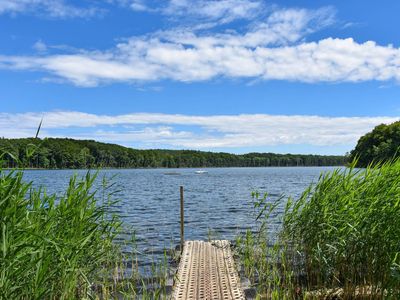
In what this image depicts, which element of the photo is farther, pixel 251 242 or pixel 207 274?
pixel 251 242

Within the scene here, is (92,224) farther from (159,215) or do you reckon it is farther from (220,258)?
(159,215)

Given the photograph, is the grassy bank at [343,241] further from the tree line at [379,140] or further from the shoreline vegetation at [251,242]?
the tree line at [379,140]

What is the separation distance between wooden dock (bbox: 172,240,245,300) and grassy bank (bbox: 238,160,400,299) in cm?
51

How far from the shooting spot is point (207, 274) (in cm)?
848

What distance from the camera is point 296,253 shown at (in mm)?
8531

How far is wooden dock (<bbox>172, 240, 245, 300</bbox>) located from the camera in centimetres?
723

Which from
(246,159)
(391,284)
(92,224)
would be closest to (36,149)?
(92,224)

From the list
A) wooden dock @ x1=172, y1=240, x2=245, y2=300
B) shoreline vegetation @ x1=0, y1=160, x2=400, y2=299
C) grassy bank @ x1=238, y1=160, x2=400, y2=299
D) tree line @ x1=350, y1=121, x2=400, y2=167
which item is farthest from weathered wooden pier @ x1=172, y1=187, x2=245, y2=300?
tree line @ x1=350, y1=121, x2=400, y2=167

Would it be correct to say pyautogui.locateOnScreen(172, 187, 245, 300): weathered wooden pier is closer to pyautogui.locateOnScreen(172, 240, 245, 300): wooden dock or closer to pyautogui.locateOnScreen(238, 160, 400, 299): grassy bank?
pyautogui.locateOnScreen(172, 240, 245, 300): wooden dock

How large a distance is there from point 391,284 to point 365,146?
88.5m

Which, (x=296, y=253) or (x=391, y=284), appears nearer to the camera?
(x=391, y=284)

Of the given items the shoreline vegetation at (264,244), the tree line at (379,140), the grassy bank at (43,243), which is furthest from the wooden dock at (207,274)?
the tree line at (379,140)

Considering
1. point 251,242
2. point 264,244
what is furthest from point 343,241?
point 251,242

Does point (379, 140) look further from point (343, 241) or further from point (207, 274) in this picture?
point (343, 241)
